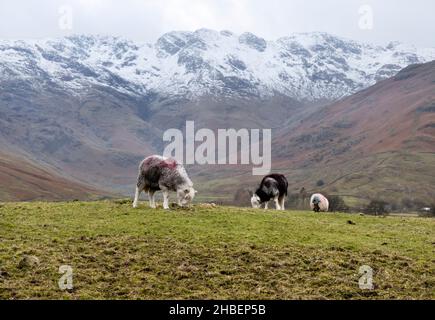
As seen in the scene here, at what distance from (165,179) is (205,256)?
10.5m

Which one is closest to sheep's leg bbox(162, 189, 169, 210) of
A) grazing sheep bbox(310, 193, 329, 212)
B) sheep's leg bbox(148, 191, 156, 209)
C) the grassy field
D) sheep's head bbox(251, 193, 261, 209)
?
sheep's leg bbox(148, 191, 156, 209)

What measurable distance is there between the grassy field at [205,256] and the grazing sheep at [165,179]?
196 cm

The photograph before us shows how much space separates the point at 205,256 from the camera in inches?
838

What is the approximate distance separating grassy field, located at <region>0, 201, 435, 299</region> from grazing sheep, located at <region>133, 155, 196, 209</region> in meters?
1.96

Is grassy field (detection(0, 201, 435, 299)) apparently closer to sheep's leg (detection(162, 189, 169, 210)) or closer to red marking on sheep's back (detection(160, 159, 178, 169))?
sheep's leg (detection(162, 189, 169, 210))

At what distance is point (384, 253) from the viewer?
2234cm

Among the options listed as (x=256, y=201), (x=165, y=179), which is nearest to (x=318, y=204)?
(x=256, y=201)

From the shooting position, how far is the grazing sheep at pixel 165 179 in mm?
31062

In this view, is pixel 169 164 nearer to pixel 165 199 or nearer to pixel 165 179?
pixel 165 179

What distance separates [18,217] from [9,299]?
12.1m

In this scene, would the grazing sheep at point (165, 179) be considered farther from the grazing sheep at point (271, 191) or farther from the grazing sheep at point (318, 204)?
the grazing sheep at point (318, 204)

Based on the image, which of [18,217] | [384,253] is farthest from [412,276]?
[18,217]

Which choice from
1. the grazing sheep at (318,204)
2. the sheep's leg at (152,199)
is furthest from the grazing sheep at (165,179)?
the grazing sheep at (318,204)
